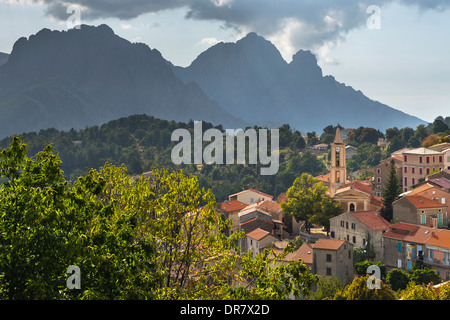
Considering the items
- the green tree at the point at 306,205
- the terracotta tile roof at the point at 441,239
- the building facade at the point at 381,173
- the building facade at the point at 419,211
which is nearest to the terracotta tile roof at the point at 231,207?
the green tree at the point at 306,205

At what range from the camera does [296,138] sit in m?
122

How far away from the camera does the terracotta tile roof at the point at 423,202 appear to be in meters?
43.2

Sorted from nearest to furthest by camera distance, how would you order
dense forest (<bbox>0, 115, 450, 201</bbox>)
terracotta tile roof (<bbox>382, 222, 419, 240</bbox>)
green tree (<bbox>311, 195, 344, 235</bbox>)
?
terracotta tile roof (<bbox>382, 222, 419, 240</bbox>) < green tree (<bbox>311, 195, 344, 235</bbox>) < dense forest (<bbox>0, 115, 450, 201</bbox>)

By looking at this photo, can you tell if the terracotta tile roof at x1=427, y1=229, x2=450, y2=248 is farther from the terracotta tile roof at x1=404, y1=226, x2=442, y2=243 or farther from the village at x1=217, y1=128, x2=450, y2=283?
the terracotta tile roof at x1=404, y1=226, x2=442, y2=243

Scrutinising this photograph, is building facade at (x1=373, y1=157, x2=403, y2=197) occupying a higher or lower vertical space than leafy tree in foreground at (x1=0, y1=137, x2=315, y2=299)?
higher

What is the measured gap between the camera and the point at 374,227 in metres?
41.2

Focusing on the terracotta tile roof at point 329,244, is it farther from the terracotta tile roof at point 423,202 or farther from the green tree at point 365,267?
the terracotta tile roof at point 423,202

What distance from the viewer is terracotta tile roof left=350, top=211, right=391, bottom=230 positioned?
4126cm

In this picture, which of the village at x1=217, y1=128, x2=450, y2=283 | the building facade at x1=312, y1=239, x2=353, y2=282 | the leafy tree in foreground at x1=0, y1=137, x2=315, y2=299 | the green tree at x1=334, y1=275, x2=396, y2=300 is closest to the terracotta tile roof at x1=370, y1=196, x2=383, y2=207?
the village at x1=217, y1=128, x2=450, y2=283

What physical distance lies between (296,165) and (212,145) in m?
25.1

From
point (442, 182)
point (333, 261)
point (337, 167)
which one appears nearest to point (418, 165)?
point (442, 182)

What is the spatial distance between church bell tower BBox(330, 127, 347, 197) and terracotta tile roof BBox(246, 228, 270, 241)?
1028cm

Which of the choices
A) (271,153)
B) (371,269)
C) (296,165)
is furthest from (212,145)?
(371,269)
